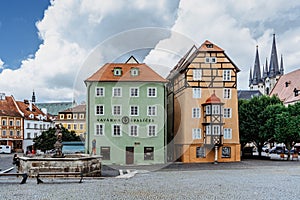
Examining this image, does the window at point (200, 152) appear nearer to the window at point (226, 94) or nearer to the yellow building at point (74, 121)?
the window at point (226, 94)

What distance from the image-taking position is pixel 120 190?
1391 cm

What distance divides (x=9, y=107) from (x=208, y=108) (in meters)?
42.7

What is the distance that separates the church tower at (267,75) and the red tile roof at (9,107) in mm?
63517

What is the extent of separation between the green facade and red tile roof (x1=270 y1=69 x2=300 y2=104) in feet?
122

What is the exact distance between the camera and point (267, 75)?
105m

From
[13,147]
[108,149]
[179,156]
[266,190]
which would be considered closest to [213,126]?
[179,156]

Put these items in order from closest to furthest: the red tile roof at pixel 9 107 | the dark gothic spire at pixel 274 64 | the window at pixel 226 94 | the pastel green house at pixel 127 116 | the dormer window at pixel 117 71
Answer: the pastel green house at pixel 127 116 → the dormer window at pixel 117 71 → the window at pixel 226 94 → the red tile roof at pixel 9 107 → the dark gothic spire at pixel 274 64

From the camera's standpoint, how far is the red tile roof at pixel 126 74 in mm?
36781

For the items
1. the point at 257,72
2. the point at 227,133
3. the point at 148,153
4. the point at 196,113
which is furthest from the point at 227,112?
the point at 257,72

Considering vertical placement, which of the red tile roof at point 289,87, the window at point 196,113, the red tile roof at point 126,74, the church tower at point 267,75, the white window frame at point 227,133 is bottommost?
the white window frame at point 227,133

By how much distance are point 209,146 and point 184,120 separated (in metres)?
3.51

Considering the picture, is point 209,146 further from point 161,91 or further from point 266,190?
point 266,190

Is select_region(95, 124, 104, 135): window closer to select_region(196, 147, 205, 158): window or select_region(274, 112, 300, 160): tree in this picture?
select_region(196, 147, 205, 158): window

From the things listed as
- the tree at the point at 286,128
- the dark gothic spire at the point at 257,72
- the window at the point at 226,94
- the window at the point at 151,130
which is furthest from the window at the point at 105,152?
the dark gothic spire at the point at 257,72
